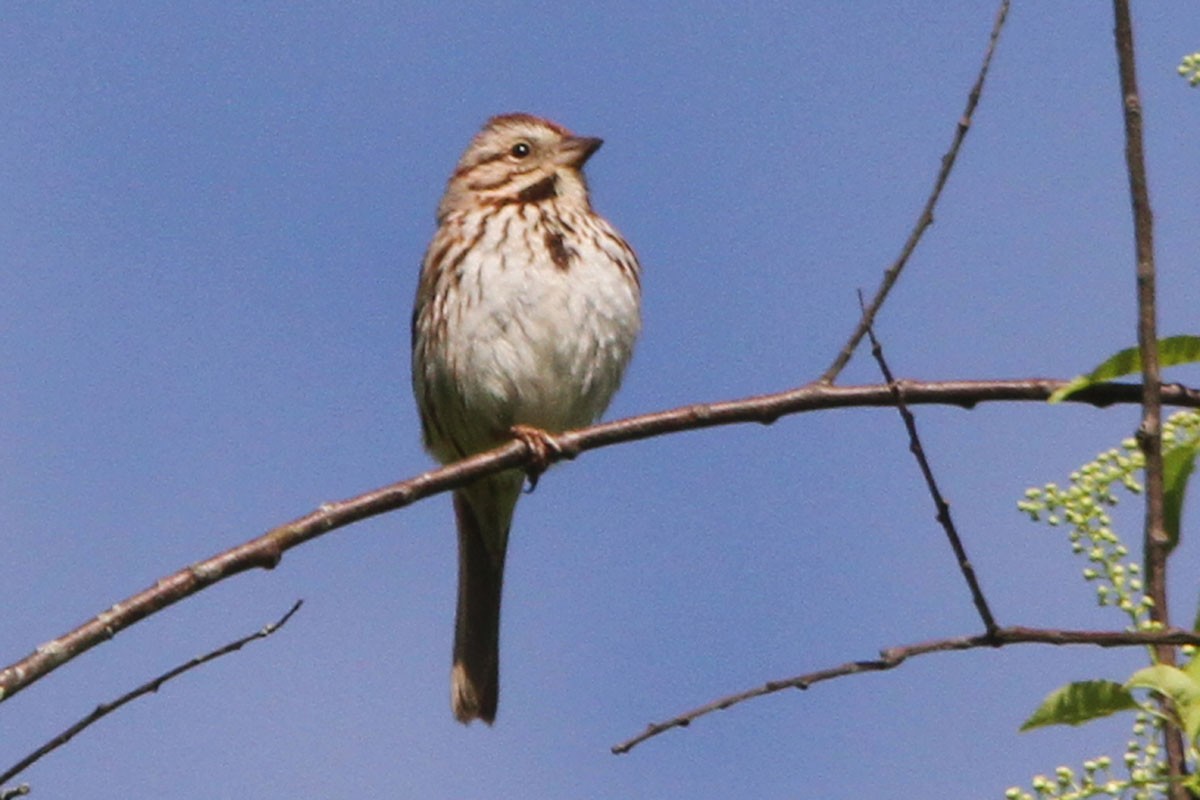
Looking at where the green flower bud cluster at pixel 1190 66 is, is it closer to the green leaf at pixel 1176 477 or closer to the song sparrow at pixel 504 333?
the green leaf at pixel 1176 477

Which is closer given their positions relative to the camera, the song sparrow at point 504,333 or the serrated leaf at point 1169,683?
the serrated leaf at point 1169,683

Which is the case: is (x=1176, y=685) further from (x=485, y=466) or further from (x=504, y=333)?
(x=504, y=333)

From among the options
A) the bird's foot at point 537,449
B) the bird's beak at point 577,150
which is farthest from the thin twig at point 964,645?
the bird's beak at point 577,150

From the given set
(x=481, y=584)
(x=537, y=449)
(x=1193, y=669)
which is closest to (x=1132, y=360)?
(x=1193, y=669)

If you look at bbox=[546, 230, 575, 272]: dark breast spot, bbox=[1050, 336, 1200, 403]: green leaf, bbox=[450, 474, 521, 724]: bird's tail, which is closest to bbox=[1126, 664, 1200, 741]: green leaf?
bbox=[1050, 336, 1200, 403]: green leaf

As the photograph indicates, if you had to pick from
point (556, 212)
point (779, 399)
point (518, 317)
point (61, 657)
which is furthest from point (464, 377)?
point (61, 657)

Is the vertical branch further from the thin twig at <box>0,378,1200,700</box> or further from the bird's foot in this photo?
the bird's foot

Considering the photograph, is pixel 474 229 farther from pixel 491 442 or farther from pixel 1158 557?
pixel 1158 557
